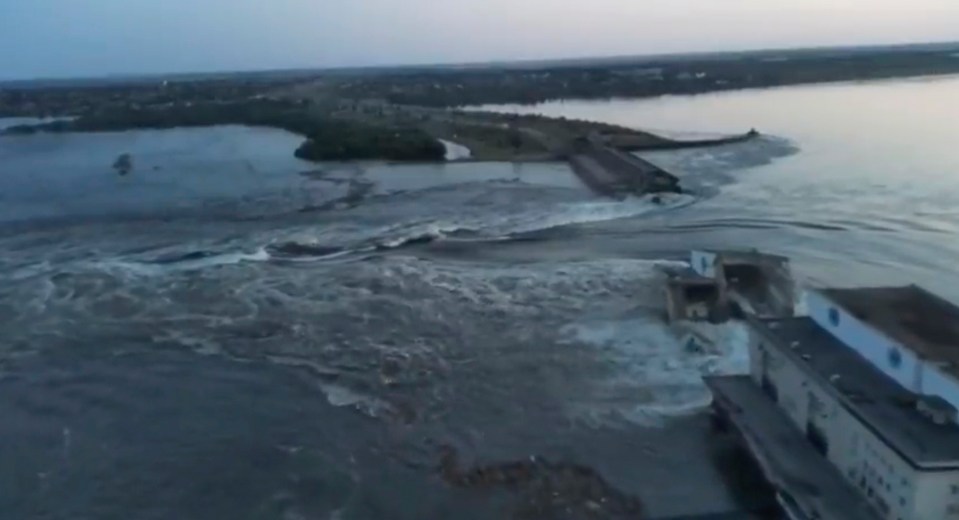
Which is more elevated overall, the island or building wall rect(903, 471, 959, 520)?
the island

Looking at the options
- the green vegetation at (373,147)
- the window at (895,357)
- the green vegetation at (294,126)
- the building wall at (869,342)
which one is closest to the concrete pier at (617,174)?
the green vegetation at (373,147)

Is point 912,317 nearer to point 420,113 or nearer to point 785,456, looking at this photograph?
point 785,456

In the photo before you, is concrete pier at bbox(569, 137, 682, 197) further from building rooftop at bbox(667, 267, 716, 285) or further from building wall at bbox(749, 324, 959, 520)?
building wall at bbox(749, 324, 959, 520)

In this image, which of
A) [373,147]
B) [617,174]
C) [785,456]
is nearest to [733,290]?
[785,456]

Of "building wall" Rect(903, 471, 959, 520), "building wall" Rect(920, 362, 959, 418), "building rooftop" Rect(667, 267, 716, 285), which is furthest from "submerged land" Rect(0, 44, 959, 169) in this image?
"building wall" Rect(903, 471, 959, 520)

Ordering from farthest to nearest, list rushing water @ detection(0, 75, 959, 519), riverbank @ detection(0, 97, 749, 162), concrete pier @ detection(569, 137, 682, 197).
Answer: riverbank @ detection(0, 97, 749, 162) → concrete pier @ detection(569, 137, 682, 197) → rushing water @ detection(0, 75, 959, 519)

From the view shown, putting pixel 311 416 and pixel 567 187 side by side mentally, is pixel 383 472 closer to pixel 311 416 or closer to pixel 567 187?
pixel 311 416
